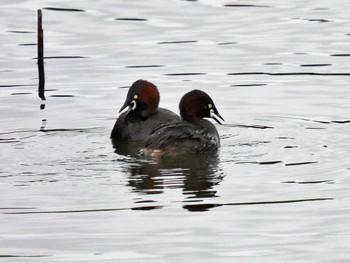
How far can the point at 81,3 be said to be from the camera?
25.1 meters

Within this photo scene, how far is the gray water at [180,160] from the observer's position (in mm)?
11688

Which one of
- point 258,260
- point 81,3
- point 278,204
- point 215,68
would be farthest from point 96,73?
point 258,260

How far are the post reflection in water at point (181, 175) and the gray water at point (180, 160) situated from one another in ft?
0.10

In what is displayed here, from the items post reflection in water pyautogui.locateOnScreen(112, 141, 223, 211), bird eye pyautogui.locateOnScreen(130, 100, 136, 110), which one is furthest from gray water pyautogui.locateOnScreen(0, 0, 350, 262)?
bird eye pyautogui.locateOnScreen(130, 100, 136, 110)

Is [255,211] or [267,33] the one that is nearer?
[255,211]

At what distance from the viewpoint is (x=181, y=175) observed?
1423 centimetres

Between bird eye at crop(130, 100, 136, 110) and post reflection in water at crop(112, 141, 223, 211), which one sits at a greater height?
bird eye at crop(130, 100, 136, 110)

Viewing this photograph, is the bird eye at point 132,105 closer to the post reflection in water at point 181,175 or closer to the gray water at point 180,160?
the gray water at point 180,160

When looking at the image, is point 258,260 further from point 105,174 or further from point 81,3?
point 81,3

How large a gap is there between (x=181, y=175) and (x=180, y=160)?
89 cm

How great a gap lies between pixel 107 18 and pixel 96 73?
13.3 ft

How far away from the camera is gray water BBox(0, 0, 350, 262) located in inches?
460

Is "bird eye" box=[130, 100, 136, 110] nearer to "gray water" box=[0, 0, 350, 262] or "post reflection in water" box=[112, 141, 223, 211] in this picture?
"gray water" box=[0, 0, 350, 262]

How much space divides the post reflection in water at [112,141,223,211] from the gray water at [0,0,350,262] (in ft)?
0.10
